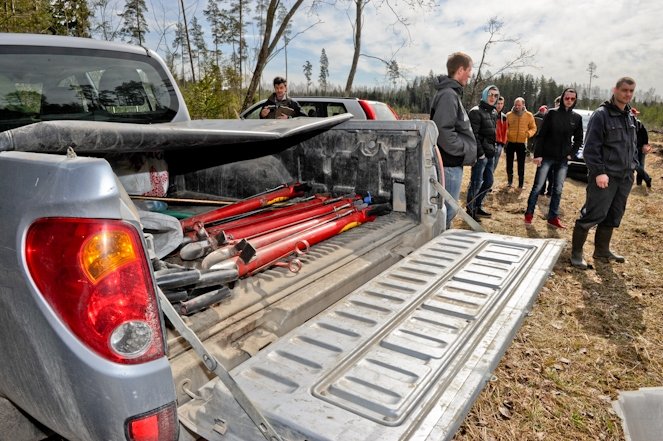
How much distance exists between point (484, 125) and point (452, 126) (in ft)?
9.07

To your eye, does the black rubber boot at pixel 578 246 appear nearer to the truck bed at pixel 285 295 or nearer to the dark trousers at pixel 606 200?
the dark trousers at pixel 606 200

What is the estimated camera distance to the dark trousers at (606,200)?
203 inches

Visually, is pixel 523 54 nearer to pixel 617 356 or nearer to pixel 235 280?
pixel 617 356

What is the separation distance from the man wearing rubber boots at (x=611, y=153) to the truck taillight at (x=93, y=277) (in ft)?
17.1

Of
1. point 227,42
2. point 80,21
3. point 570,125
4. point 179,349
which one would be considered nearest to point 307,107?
point 570,125

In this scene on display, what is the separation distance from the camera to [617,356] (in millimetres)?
3701

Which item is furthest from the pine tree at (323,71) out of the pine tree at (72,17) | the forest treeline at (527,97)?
the pine tree at (72,17)

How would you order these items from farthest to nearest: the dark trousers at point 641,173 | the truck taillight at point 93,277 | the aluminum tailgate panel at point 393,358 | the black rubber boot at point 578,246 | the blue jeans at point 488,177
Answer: the blue jeans at point 488,177 < the dark trousers at point 641,173 < the black rubber boot at point 578,246 < the aluminum tailgate panel at point 393,358 < the truck taillight at point 93,277

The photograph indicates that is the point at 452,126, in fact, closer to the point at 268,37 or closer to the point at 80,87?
the point at 80,87

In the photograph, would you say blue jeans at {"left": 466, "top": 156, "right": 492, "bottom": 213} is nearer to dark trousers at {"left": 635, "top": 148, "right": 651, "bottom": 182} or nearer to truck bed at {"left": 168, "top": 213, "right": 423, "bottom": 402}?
dark trousers at {"left": 635, "top": 148, "right": 651, "bottom": 182}

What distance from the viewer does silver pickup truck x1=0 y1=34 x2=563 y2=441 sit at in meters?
1.22

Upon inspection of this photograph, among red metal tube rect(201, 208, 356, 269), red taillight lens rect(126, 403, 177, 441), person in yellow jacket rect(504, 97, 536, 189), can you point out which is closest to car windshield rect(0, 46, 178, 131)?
red metal tube rect(201, 208, 356, 269)

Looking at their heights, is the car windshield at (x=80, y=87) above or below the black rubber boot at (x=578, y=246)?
above

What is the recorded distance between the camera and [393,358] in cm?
173
